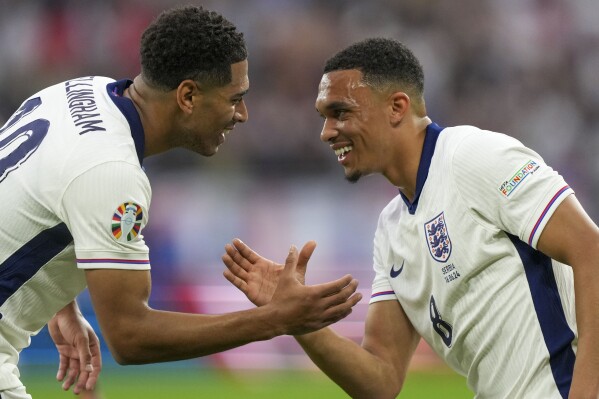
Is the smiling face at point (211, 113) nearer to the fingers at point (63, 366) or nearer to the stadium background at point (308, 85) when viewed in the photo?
the fingers at point (63, 366)

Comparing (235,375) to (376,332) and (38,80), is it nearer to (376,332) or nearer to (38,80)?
(376,332)

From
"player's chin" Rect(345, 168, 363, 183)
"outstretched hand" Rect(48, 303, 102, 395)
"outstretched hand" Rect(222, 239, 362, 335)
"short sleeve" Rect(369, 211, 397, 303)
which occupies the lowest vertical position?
"outstretched hand" Rect(48, 303, 102, 395)

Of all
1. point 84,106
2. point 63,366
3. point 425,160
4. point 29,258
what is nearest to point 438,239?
point 425,160

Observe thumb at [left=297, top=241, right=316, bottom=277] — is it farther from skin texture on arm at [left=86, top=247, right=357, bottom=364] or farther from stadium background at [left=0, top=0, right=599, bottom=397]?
stadium background at [left=0, top=0, right=599, bottom=397]

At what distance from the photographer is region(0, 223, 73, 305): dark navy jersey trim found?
360cm

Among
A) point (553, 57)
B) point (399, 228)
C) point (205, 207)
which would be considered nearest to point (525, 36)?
point (553, 57)

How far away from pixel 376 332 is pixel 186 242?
5694mm

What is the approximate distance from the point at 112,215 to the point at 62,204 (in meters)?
0.18

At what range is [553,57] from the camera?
1203cm

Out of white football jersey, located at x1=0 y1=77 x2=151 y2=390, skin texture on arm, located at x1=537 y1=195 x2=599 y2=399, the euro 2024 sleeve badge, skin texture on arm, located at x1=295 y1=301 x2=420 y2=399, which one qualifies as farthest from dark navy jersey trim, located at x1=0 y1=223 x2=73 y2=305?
skin texture on arm, located at x1=537 y1=195 x2=599 y2=399

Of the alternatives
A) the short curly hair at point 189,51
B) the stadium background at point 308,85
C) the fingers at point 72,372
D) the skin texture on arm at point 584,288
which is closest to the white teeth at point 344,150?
the short curly hair at point 189,51

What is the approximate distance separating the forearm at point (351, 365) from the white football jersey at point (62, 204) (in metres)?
0.94

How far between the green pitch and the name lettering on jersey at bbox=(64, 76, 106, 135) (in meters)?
4.38

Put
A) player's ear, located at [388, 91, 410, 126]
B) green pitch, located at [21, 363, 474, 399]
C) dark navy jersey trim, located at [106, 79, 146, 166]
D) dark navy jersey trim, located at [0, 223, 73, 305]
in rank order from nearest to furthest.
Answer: dark navy jersey trim, located at [0, 223, 73, 305] < dark navy jersey trim, located at [106, 79, 146, 166] < player's ear, located at [388, 91, 410, 126] < green pitch, located at [21, 363, 474, 399]
